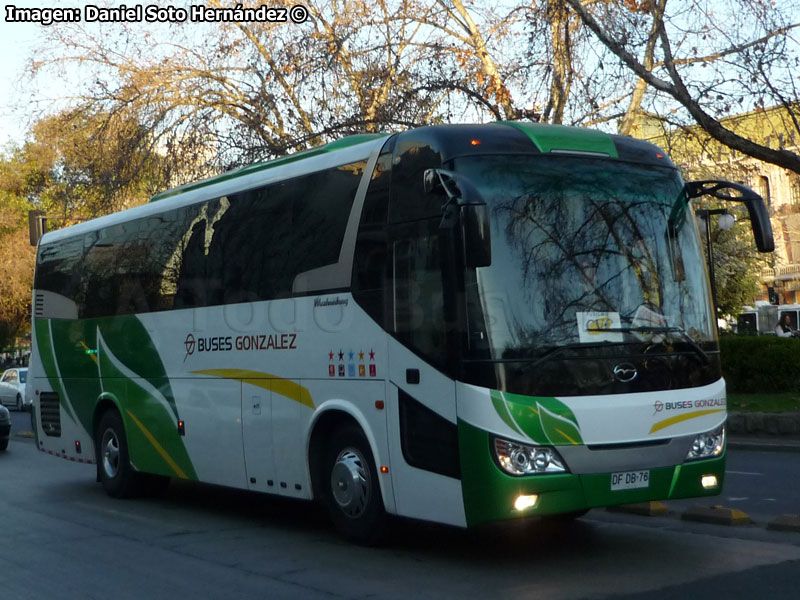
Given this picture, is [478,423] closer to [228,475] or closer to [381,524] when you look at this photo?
[381,524]

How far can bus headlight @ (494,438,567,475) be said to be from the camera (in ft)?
24.2

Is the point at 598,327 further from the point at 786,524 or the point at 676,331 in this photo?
the point at 786,524

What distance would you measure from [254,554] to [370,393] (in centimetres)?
158

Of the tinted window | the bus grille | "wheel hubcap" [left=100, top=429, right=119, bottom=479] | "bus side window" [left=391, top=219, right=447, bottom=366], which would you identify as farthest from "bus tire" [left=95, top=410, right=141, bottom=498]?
"bus side window" [left=391, top=219, right=447, bottom=366]

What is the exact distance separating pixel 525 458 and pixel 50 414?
8865 millimetres

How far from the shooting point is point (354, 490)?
28.8 ft

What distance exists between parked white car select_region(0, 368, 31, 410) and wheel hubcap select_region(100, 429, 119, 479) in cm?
2338

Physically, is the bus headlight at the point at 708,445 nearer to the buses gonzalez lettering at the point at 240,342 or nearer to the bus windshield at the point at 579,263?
the bus windshield at the point at 579,263

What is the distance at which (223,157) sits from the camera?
973 inches

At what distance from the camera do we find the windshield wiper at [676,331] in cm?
778

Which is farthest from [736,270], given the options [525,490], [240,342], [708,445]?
[525,490]

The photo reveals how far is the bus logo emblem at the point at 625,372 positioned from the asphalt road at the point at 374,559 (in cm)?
129

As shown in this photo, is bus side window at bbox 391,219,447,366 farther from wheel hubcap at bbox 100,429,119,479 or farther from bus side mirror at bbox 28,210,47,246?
bus side mirror at bbox 28,210,47,246

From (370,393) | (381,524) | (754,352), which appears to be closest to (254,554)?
(381,524)
